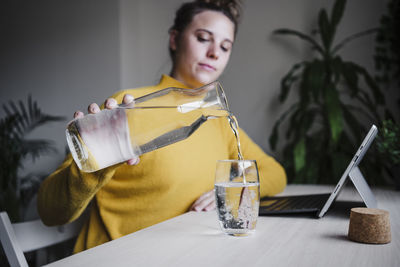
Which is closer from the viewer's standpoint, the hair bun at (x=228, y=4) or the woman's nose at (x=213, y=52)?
the woman's nose at (x=213, y=52)

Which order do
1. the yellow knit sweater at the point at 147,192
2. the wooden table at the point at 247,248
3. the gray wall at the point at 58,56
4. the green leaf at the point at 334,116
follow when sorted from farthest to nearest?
1. the gray wall at the point at 58,56
2. the green leaf at the point at 334,116
3. the yellow knit sweater at the point at 147,192
4. the wooden table at the point at 247,248

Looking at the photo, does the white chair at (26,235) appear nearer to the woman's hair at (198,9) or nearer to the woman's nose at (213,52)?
the woman's nose at (213,52)

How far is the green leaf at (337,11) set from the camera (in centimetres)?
262

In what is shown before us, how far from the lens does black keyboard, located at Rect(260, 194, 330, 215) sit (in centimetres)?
96

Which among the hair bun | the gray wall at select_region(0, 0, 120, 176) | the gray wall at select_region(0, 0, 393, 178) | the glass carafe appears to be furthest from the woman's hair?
the gray wall at select_region(0, 0, 120, 176)

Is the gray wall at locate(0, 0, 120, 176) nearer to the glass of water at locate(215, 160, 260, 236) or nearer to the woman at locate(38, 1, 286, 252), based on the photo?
the woman at locate(38, 1, 286, 252)

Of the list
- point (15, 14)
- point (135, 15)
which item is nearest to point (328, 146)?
point (135, 15)

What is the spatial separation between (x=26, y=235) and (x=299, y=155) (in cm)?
195

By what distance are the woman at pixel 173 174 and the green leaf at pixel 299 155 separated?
101 cm

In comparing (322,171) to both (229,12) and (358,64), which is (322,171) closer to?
(358,64)

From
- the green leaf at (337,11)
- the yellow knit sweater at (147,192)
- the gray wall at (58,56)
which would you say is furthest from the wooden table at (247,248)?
the gray wall at (58,56)

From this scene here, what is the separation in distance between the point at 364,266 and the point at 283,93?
2.33 m

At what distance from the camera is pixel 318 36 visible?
2945 mm

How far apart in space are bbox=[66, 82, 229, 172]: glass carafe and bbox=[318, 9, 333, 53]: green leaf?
2238mm
